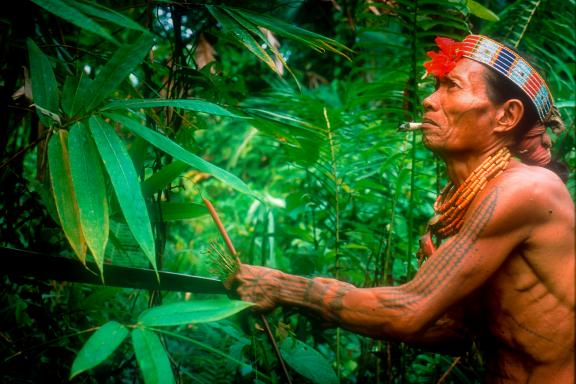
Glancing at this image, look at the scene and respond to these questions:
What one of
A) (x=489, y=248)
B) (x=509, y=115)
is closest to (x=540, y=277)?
(x=489, y=248)

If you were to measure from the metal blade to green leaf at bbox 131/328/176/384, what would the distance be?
165mm

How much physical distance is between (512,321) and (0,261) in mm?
1185

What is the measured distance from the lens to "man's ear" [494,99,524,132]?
142 centimetres

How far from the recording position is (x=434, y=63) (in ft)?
4.97

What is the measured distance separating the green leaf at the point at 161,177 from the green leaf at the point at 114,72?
0.27 m

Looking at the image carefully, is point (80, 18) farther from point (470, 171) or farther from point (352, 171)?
point (352, 171)

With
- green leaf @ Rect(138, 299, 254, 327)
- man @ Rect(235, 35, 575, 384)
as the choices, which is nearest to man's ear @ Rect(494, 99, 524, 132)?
man @ Rect(235, 35, 575, 384)

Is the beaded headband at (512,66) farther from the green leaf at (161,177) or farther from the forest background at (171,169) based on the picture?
the green leaf at (161,177)

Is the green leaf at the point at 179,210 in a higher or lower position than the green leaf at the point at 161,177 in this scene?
lower

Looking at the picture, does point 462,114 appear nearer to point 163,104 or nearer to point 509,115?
point 509,115

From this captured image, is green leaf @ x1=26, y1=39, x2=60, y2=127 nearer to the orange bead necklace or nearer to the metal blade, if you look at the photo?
the metal blade

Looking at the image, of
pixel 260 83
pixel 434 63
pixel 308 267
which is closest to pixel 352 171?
pixel 308 267

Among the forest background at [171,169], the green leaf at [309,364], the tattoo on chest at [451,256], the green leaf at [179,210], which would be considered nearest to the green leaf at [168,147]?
the forest background at [171,169]

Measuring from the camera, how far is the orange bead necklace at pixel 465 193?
1422mm
